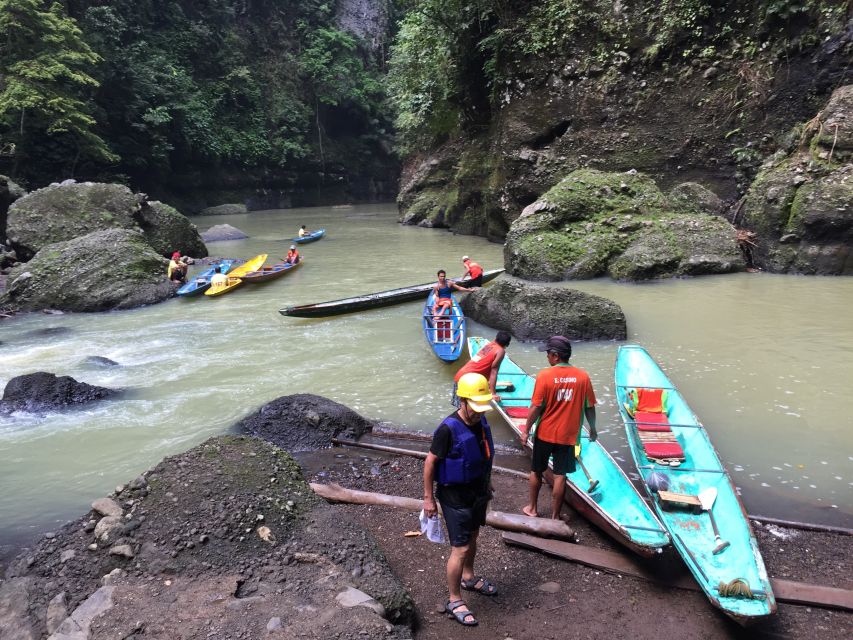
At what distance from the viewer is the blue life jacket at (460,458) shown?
3.25 metres

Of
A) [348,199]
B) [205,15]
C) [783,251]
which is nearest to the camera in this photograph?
[783,251]

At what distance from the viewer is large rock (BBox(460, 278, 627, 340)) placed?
30.5 feet

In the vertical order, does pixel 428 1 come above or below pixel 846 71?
above

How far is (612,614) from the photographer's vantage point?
3.60 m

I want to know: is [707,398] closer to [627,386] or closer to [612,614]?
[627,386]

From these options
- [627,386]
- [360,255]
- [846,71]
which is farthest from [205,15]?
[627,386]

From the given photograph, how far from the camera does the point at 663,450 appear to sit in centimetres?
513

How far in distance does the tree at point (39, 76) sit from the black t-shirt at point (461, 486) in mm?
26006

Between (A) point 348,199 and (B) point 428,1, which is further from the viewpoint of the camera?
(A) point 348,199

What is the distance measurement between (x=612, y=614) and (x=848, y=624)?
1.36 m

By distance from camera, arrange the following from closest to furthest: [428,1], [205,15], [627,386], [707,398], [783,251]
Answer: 1. [627,386]
2. [707,398]
3. [783,251]
4. [428,1]
5. [205,15]

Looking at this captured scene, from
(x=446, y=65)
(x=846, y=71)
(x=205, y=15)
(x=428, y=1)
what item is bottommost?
(x=846, y=71)

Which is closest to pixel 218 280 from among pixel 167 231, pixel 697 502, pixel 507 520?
pixel 167 231

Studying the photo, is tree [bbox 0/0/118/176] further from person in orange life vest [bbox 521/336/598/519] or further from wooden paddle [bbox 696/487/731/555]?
wooden paddle [bbox 696/487/731/555]
